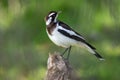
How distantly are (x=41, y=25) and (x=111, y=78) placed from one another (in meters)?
1.41

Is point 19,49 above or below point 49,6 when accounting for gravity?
below

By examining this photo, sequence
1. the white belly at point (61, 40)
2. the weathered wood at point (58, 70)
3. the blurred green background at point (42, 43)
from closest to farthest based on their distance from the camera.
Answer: the weathered wood at point (58, 70), the white belly at point (61, 40), the blurred green background at point (42, 43)

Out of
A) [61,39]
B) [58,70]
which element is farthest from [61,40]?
[58,70]

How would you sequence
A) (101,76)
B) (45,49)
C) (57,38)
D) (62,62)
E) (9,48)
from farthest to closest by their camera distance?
1. (45,49)
2. (9,48)
3. (101,76)
4. (57,38)
5. (62,62)

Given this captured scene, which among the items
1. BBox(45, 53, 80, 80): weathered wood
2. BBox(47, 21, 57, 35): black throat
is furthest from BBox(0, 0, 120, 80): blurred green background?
BBox(45, 53, 80, 80): weathered wood

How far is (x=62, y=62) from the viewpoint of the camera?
5.42 m

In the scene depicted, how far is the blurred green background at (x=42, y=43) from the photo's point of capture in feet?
29.5

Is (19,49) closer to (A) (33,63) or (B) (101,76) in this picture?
(A) (33,63)

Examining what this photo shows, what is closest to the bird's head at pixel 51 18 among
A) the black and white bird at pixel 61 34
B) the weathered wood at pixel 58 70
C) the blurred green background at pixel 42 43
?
the black and white bird at pixel 61 34

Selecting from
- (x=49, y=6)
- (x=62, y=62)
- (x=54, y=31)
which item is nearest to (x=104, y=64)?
(x=49, y=6)

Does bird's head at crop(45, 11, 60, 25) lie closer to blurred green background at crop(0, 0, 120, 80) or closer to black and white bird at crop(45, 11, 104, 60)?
black and white bird at crop(45, 11, 104, 60)

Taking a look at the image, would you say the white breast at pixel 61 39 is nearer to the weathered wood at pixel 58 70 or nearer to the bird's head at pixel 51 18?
the bird's head at pixel 51 18

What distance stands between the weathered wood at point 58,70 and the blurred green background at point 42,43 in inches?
115

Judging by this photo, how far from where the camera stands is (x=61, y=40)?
7.08m
